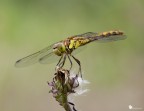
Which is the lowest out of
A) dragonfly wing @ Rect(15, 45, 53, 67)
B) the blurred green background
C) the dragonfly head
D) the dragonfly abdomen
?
the dragonfly head

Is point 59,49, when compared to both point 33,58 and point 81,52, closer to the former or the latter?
point 33,58

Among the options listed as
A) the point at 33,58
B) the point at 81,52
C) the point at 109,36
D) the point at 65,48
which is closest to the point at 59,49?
the point at 65,48

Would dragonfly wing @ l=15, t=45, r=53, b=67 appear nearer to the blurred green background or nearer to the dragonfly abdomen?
the dragonfly abdomen

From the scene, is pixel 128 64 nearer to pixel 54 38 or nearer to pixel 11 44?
pixel 54 38

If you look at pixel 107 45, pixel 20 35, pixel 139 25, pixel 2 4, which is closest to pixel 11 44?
pixel 20 35

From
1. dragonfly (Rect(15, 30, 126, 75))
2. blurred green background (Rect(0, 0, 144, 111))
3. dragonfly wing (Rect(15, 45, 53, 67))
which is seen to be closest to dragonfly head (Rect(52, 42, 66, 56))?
dragonfly (Rect(15, 30, 126, 75))
